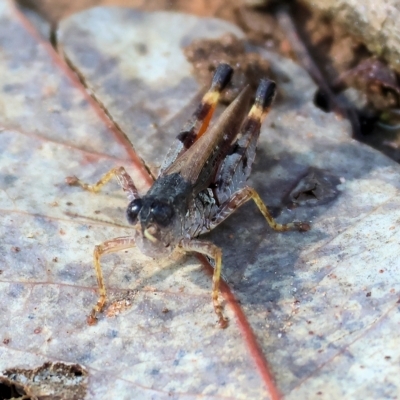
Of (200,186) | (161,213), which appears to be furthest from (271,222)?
(161,213)

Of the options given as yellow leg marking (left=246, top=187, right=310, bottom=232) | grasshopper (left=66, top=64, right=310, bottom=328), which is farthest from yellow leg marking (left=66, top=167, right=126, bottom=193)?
yellow leg marking (left=246, top=187, right=310, bottom=232)

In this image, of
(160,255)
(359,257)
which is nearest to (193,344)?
(160,255)

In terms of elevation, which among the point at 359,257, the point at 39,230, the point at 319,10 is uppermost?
the point at 319,10

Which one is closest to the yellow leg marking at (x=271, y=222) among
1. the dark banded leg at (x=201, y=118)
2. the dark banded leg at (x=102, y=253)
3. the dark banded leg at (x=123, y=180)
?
the dark banded leg at (x=201, y=118)

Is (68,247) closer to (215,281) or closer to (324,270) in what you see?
(215,281)

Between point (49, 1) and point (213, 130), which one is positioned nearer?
point (213, 130)

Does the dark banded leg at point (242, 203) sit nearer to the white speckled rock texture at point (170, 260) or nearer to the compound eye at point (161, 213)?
the white speckled rock texture at point (170, 260)
